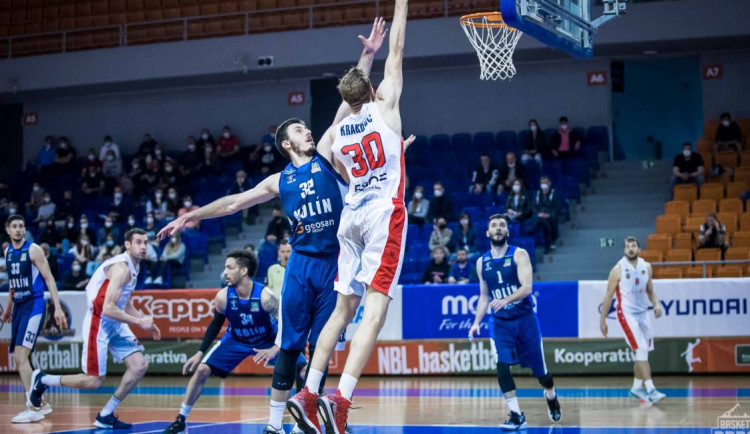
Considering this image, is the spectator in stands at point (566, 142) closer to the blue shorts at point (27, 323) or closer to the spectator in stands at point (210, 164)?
the spectator in stands at point (210, 164)

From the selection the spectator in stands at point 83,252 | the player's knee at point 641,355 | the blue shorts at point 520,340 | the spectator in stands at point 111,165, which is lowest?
the player's knee at point 641,355

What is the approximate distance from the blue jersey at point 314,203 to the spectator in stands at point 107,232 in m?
14.8

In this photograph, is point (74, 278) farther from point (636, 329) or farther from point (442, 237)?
point (636, 329)

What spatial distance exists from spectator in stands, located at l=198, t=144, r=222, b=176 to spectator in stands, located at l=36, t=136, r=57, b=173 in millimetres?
5264

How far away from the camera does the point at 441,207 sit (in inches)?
787

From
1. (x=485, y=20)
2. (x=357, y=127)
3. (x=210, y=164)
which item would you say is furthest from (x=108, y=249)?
(x=357, y=127)

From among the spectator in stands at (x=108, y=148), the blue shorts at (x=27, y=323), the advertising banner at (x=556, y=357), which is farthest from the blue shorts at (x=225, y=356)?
the spectator in stands at (x=108, y=148)

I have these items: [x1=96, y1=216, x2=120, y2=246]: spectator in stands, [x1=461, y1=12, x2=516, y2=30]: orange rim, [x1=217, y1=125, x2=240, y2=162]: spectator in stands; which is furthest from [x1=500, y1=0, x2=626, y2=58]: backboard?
[x1=217, y1=125, x2=240, y2=162]: spectator in stands

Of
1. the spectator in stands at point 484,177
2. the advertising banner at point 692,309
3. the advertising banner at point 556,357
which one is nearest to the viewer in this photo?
the advertising banner at point 692,309

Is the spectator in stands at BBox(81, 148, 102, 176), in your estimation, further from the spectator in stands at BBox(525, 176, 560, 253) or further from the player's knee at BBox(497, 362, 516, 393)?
the player's knee at BBox(497, 362, 516, 393)

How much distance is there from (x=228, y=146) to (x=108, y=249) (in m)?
5.54

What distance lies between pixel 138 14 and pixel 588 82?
1184 cm

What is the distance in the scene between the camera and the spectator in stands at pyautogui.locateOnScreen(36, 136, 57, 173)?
2711 cm

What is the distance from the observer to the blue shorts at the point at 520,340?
10.5 metres
